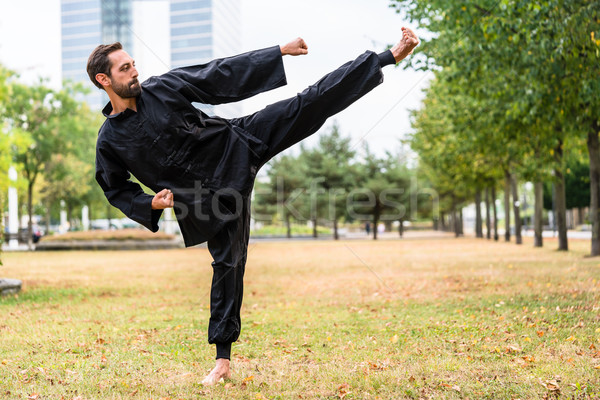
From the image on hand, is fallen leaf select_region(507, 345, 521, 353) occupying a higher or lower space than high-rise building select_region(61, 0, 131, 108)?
lower

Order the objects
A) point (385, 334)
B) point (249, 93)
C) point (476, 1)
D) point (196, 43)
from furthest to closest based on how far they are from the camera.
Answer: point (196, 43) < point (476, 1) < point (385, 334) < point (249, 93)

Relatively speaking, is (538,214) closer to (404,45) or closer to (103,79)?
(404,45)

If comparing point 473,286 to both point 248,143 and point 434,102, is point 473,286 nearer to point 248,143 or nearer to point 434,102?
point 248,143

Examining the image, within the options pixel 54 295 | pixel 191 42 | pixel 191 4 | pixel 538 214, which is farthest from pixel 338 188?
pixel 191 4

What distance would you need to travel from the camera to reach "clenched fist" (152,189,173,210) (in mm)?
3725

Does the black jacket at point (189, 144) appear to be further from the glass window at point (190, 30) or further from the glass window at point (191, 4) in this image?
the glass window at point (191, 4)

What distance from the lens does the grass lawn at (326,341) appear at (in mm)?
3812

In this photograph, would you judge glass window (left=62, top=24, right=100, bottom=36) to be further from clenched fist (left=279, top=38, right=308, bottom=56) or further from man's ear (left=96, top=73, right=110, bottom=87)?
clenched fist (left=279, top=38, right=308, bottom=56)

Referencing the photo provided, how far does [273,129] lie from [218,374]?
1849 millimetres

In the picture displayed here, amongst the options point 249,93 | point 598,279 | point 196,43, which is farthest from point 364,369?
point 196,43

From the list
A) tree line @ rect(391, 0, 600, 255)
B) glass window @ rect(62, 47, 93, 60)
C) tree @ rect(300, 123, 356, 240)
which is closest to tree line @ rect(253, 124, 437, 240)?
tree @ rect(300, 123, 356, 240)

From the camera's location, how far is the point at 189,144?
3.81 meters

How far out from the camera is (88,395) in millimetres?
3775

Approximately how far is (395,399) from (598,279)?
8088 mm
